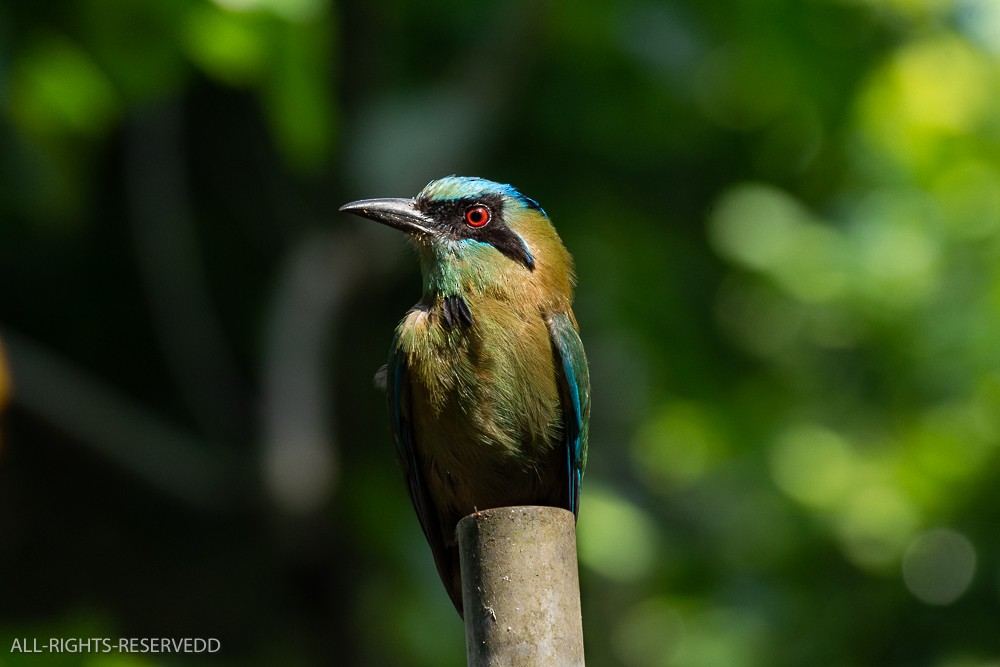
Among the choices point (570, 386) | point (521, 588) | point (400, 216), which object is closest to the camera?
point (521, 588)

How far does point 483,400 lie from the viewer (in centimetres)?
412

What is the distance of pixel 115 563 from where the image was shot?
830 cm

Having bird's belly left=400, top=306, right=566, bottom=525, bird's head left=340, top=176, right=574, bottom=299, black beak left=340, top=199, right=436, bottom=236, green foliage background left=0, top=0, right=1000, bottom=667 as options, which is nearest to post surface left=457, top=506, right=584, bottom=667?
bird's belly left=400, top=306, right=566, bottom=525

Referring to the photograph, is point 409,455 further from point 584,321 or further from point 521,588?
point 584,321

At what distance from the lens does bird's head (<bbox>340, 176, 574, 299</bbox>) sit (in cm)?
439

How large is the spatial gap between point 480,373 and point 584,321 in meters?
4.36

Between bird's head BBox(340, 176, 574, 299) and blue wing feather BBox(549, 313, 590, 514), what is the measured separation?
0.20m

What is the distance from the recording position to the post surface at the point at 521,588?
2576mm

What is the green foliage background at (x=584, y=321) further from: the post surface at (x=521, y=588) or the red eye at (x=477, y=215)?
the post surface at (x=521, y=588)

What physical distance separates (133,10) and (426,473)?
287cm

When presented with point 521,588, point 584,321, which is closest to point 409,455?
point 521,588

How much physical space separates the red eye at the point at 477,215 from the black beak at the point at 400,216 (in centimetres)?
13

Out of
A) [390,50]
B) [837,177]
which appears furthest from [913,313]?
[390,50]

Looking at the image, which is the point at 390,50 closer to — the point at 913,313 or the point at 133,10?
the point at 133,10
